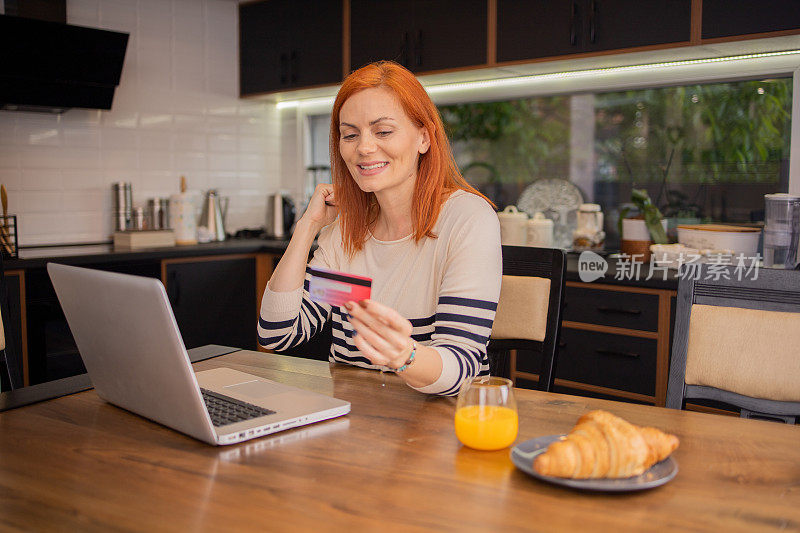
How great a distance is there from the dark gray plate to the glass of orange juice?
34mm

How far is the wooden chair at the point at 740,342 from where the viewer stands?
130cm

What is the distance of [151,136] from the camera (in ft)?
13.1

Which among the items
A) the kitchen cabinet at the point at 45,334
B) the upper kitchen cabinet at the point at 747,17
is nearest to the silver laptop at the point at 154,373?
the kitchen cabinet at the point at 45,334

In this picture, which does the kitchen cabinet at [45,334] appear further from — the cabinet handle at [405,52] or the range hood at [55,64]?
the cabinet handle at [405,52]

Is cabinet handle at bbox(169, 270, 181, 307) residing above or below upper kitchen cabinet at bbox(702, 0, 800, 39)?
below

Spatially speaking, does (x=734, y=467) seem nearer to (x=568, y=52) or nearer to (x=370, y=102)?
(x=370, y=102)

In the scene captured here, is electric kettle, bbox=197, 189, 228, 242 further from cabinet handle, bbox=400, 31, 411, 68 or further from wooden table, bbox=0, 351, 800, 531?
wooden table, bbox=0, 351, 800, 531

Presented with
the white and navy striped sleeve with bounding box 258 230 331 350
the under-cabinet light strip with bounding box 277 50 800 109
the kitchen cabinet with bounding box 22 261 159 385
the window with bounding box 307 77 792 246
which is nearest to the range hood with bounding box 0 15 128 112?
the kitchen cabinet with bounding box 22 261 159 385

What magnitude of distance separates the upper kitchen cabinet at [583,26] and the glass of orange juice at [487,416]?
2338mm

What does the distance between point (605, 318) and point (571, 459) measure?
77.6 inches

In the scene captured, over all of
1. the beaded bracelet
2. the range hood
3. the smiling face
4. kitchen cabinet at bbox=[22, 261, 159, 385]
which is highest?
the range hood

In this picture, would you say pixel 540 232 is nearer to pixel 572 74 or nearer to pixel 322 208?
pixel 572 74

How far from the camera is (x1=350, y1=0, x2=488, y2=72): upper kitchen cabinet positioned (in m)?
3.42

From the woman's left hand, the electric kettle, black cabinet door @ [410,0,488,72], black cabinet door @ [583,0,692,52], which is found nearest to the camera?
the woman's left hand
